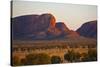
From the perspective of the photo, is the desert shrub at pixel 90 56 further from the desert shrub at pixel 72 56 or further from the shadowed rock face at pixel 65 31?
the shadowed rock face at pixel 65 31

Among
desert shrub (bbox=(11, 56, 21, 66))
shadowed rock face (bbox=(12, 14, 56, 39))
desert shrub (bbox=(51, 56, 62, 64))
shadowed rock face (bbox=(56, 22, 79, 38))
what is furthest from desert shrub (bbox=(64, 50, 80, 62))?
desert shrub (bbox=(11, 56, 21, 66))

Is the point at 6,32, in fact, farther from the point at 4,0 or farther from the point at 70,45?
the point at 70,45

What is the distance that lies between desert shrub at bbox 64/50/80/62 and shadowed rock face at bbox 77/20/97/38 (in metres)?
0.27

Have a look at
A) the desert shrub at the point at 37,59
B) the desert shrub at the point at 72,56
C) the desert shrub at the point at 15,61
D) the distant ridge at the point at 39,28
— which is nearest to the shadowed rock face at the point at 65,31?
the distant ridge at the point at 39,28

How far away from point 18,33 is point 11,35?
9 centimetres

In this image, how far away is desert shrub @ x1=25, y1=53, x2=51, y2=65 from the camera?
7.54 feet

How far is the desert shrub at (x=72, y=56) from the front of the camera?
245cm

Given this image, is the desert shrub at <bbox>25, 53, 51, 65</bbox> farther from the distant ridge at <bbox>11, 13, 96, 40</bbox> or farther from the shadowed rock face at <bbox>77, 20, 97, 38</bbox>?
the shadowed rock face at <bbox>77, 20, 97, 38</bbox>

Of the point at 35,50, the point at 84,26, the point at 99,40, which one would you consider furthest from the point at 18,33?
the point at 99,40

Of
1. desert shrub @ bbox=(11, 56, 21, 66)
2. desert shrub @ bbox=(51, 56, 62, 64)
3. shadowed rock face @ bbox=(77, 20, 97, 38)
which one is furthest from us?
shadowed rock face @ bbox=(77, 20, 97, 38)

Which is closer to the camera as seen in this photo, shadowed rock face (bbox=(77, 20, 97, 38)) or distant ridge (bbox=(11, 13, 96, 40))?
distant ridge (bbox=(11, 13, 96, 40))

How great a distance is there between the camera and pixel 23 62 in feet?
7.47

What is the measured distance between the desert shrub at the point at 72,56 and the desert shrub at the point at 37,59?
25cm

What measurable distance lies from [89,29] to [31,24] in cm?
80
